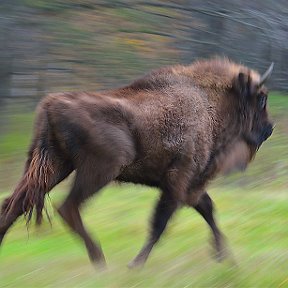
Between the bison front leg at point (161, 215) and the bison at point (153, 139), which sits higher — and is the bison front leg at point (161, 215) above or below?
below

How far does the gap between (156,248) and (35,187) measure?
5.38 ft

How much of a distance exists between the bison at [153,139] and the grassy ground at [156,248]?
285 mm

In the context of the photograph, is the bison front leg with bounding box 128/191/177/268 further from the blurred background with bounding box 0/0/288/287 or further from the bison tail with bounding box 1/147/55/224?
the bison tail with bounding box 1/147/55/224

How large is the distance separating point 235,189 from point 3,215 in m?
5.94

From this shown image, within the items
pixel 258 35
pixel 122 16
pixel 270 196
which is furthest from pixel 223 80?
pixel 258 35

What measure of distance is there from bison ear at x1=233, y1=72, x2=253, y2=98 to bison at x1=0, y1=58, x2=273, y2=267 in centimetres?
1

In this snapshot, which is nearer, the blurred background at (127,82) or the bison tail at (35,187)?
the bison tail at (35,187)

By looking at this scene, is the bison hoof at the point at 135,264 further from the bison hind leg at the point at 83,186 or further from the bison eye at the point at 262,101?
the bison eye at the point at 262,101

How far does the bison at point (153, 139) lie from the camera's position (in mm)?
5617

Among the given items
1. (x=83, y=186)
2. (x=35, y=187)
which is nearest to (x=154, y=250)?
(x=83, y=186)

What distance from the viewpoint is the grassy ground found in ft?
18.2

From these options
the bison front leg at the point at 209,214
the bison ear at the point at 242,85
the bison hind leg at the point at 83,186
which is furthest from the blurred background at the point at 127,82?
the bison ear at the point at 242,85

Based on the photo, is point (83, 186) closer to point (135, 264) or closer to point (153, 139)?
point (153, 139)

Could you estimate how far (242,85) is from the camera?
695 centimetres
